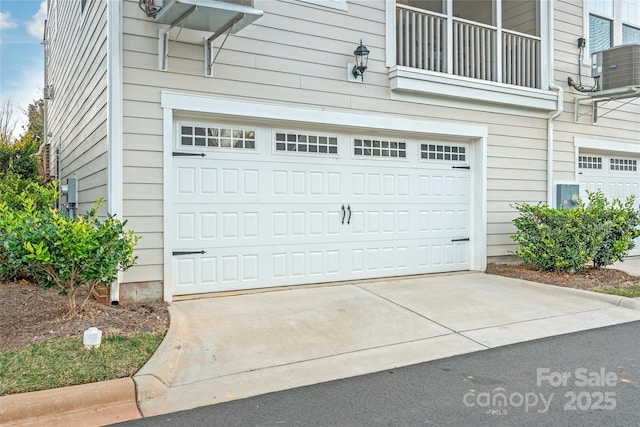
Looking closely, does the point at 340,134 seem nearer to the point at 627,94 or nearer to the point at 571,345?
the point at 571,345

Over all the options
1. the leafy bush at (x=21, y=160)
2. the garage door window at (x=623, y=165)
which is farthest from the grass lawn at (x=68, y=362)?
the leafy bush at (x=21, y=160)

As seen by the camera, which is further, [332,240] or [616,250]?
[616,250]

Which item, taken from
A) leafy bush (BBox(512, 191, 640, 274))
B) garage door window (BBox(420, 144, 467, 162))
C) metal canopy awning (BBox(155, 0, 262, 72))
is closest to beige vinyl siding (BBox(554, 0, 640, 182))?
leafy bush (BBox(512, 191, 640, 274))

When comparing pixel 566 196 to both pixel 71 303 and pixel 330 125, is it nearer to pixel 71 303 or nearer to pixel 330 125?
pixel 330 125

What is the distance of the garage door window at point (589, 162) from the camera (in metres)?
9.12

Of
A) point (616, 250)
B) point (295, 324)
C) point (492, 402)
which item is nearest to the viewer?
point (492, 402)

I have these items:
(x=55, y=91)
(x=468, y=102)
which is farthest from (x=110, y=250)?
(x=55, y=91)

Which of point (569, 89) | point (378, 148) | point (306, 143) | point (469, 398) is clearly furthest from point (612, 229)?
point (469, 398)

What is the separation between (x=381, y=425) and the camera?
9.20 feet

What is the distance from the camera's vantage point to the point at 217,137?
5820 mm

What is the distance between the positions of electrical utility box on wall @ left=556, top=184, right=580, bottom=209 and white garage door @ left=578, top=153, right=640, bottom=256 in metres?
0.71

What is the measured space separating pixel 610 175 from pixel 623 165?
0.52 meters

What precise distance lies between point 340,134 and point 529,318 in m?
3.40

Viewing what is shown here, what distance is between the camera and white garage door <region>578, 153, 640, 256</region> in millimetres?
9164
